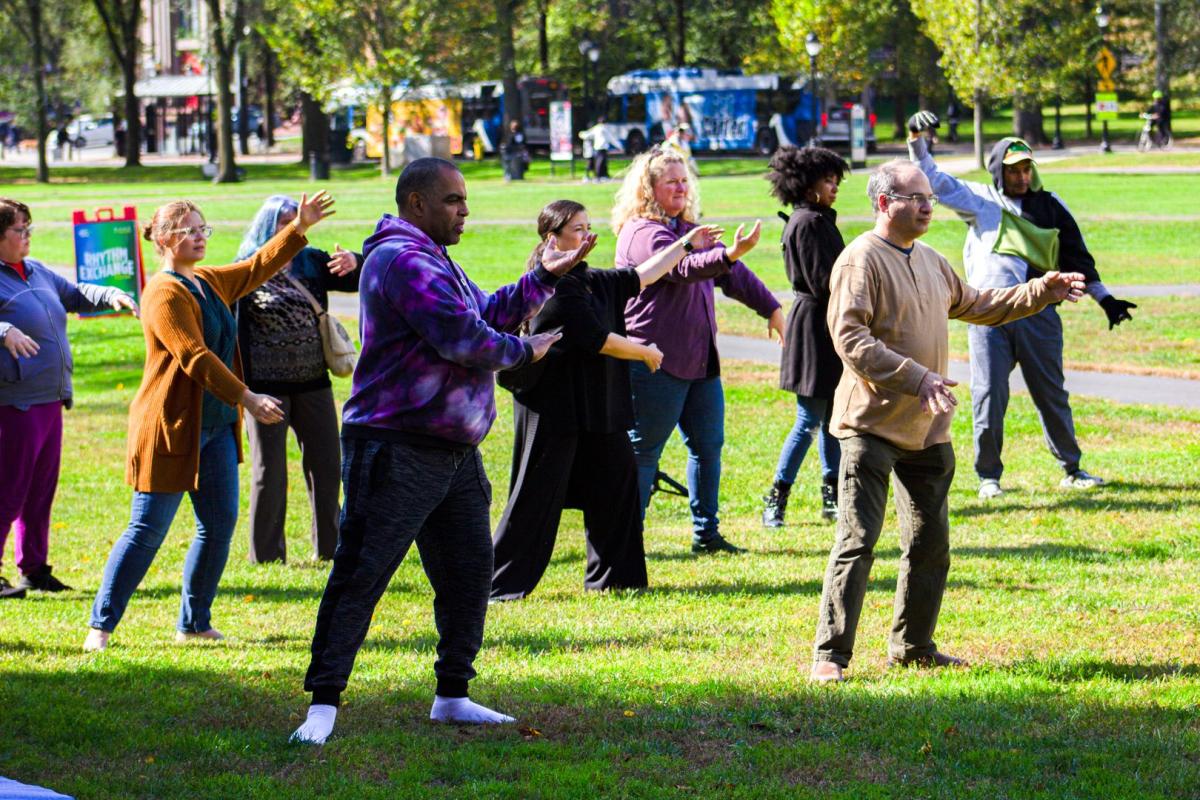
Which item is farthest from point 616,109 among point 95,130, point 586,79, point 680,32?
point 95,130

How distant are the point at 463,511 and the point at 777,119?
5366 cm

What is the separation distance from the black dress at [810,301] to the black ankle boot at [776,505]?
0.63 meters

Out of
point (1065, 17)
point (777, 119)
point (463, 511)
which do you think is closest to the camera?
point (463, 511)

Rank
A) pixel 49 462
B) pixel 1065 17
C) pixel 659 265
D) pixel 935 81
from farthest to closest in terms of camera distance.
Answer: pixel 935 81 → pixel 1065 17 → pixel 49 462 → pixel 659 265

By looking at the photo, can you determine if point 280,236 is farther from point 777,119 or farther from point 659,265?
point 777,119

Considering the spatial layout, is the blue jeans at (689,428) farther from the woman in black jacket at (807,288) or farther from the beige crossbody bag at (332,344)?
the beige crossbody bag at (332,344)

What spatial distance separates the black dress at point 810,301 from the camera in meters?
8.66

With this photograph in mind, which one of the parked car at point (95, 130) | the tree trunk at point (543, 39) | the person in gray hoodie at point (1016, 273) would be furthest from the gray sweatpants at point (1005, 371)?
the parked car at point (95, 130)

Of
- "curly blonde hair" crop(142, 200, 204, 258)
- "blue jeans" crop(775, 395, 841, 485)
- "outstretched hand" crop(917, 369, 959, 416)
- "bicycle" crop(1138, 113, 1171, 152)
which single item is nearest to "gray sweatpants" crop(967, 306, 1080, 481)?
"blue jeans" crop(775, 395, 841, 485)

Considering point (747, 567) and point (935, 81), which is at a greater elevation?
point (935, 81)

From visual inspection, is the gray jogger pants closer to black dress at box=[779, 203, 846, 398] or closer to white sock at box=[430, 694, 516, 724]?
white sock at box=[430, 694, 516, 724]

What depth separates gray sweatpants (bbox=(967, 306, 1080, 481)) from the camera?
32.1 ft

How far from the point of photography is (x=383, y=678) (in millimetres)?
6152

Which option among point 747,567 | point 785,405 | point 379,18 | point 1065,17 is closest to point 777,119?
point 1065,17
